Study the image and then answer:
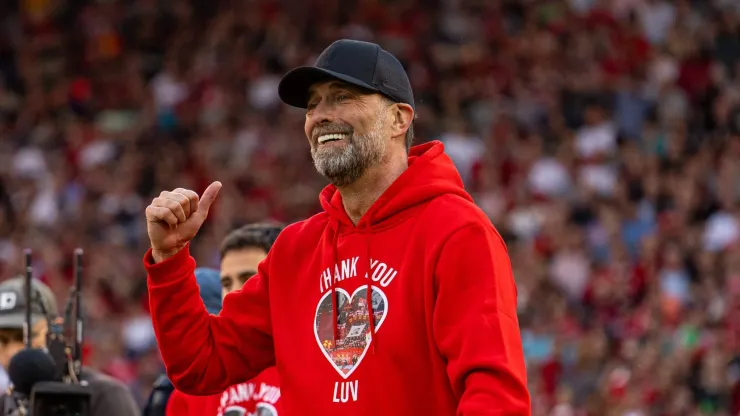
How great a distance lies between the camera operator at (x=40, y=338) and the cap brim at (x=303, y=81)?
1.74 meters

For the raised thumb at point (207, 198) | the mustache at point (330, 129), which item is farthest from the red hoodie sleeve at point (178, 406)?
the mustache at point (330, 129)

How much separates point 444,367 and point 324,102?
2.72ft

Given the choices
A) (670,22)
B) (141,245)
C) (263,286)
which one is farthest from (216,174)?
(263,286)

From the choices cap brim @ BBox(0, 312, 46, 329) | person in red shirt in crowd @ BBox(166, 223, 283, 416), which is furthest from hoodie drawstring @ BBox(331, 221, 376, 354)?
cap brim @ BBox(0, 312, 46, 329)

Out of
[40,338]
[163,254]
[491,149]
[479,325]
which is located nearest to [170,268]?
[163,254]

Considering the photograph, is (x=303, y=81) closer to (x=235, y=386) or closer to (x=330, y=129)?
(x=330, y=129)

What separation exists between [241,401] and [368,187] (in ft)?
5.19

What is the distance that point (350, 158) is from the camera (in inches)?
161

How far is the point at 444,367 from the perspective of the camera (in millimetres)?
3881

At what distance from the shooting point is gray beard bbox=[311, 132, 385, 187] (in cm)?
410

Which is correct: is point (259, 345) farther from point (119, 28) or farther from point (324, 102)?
point (119, 28)

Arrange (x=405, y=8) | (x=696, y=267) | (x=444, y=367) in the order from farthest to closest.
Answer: (x=405, y=8)
(x=696, y=267)
(x=444, y=367)

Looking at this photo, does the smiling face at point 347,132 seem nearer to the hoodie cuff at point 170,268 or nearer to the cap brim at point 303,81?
the cap brim at point 303,81

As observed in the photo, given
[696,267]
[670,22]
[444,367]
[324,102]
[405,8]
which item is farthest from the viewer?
[405,8]
